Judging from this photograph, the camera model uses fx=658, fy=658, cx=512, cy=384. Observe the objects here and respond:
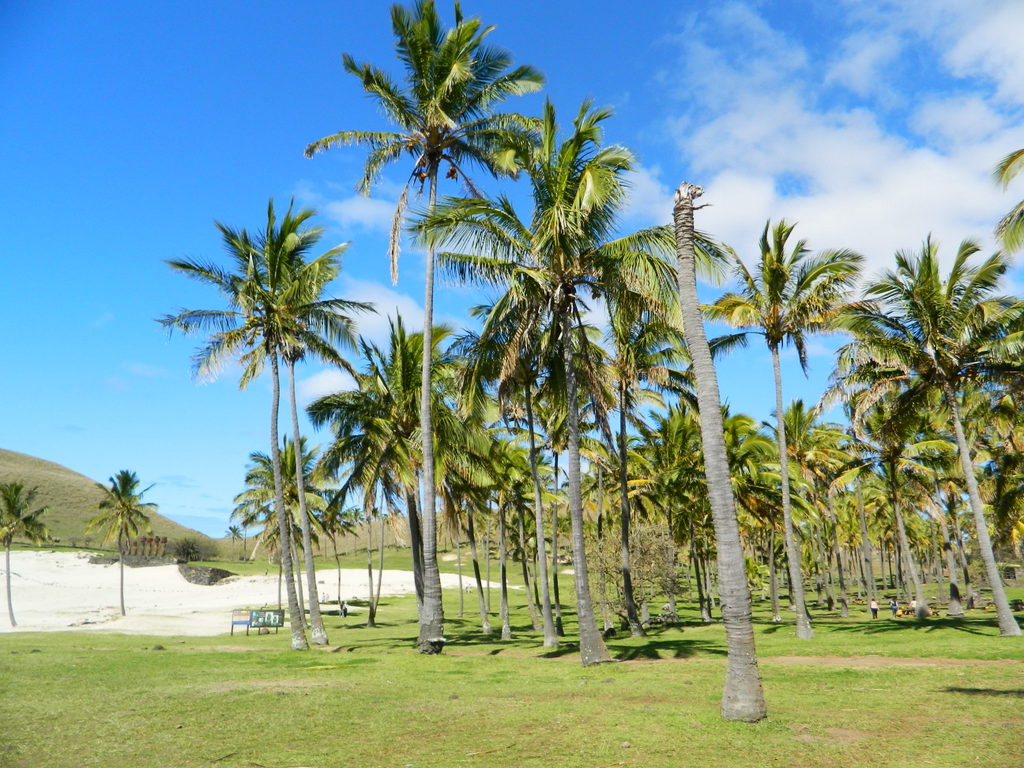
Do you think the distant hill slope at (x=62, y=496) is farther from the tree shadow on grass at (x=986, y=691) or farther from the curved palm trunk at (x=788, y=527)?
the tree shadow on grass at (x=986, y=691)

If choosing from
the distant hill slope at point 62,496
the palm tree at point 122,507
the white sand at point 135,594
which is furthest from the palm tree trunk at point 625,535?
the distant hill slope at point 62,496

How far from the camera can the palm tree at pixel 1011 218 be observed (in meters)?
14.4

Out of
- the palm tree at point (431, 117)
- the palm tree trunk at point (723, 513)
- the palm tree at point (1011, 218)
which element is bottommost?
the palm tree trunk at point (723, 513)

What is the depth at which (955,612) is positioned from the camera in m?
31.2

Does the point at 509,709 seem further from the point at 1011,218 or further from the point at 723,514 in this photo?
the point at 1011,218

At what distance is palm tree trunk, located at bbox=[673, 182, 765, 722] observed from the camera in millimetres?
9305

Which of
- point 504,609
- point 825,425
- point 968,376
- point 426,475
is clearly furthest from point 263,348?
point 825,425

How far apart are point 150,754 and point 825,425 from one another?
38091 mm

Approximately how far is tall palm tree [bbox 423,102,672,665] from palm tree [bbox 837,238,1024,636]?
11.0 meters

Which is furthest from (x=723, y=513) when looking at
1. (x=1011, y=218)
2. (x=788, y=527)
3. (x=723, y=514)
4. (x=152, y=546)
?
(x=152, y=546)

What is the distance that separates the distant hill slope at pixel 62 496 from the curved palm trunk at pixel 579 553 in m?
133

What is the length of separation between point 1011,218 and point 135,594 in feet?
238

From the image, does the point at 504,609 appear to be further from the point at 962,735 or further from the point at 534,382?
the point at 962,735

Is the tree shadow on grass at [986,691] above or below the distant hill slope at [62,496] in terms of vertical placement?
below
